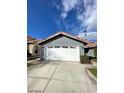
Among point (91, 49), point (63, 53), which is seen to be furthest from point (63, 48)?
point (91, 49)

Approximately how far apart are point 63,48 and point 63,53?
18.0 inches

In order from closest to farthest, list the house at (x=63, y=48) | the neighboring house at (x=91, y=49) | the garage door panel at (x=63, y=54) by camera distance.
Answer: the neighboring house at (x=91, y=49) < the garage door panel at (x=63, y=54) < the house at (x=63, y=48)

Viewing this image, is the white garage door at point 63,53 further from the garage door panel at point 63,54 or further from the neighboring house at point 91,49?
the neighboring house at point 91,49

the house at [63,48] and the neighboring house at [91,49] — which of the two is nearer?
the neighboring house at [91,49]

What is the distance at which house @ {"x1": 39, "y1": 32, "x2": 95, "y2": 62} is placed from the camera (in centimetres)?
853

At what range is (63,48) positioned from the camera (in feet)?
29.1

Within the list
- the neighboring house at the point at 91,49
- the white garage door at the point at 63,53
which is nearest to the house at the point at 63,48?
the white garage door at the point at 63,53

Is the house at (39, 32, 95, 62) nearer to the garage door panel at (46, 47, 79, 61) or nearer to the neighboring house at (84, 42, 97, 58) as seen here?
the garage door panel at (46, 47, 79, 61)

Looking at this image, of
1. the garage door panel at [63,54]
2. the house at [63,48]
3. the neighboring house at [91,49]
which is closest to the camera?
the neighboring house at [91,49]

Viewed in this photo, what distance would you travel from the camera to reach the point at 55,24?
2.97 meters

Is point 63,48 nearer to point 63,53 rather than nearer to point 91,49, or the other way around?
point 63,53

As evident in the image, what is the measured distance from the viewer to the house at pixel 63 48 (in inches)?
336
